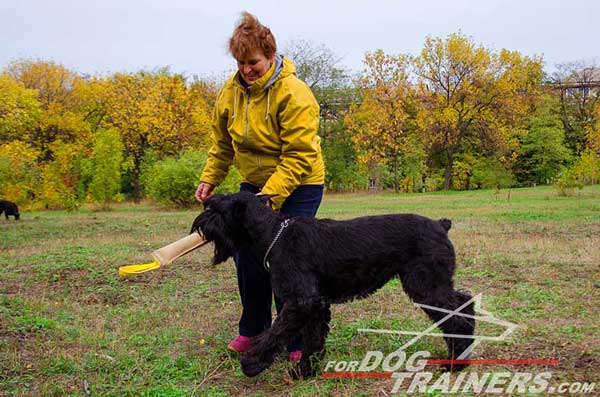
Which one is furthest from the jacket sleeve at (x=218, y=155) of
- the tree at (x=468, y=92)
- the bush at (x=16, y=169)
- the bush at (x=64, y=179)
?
the tree at (x=468, y=92)

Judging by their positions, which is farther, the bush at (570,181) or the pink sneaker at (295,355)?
the bush at (570,181)

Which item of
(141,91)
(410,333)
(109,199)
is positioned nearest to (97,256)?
(410,333)

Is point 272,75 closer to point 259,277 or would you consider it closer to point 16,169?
point 259,277

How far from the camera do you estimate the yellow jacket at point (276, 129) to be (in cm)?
426

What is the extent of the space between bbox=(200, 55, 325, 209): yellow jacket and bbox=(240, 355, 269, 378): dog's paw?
1.26 m

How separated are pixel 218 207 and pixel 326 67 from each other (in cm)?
3840

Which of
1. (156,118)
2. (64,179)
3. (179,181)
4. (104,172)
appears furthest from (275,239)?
(156,118)

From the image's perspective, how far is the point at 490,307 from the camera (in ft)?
19.1

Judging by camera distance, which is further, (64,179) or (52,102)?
(52,102)

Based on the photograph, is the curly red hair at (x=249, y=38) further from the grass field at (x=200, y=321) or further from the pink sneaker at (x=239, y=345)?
the grass field at (x=200, y=321)

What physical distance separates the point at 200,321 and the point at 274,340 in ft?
6.69

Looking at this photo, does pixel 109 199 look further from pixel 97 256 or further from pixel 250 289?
pixel 250 289

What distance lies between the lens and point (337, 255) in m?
4.14

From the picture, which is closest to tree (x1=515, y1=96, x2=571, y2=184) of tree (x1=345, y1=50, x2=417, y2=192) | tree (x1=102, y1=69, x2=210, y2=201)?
tree (x1=345, y1=50, x2=417, y2=192)
